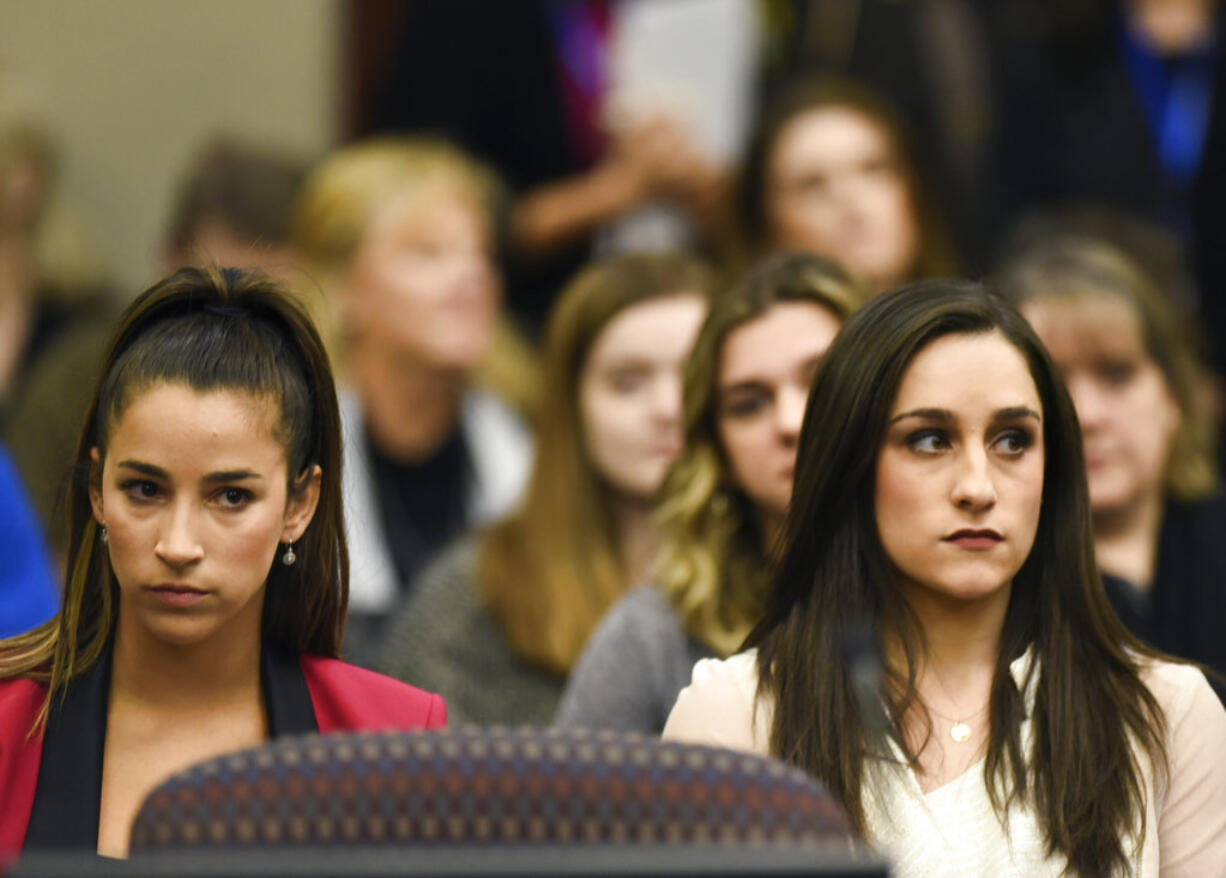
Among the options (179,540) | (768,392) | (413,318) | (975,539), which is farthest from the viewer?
(413,318)

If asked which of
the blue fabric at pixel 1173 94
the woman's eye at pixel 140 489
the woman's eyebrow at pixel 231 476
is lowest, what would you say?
the woman's eye at pixel 140 489

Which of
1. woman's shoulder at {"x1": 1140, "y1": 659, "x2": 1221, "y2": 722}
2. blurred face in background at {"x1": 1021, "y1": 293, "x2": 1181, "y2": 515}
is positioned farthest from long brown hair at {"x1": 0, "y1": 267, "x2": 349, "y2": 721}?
blurred face in background at {"x1": 1021, "y1": 293, "x2": 1181, "y2": 515}

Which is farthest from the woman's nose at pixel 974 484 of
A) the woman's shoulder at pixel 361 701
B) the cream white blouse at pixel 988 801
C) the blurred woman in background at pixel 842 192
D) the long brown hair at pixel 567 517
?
the blurred woman in background at pixel 842 192

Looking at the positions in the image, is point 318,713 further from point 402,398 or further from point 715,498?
point 402,398

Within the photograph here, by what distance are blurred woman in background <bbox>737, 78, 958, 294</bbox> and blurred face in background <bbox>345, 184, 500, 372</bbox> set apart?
0.70 meters

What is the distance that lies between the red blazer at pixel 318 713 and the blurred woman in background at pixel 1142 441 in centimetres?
153

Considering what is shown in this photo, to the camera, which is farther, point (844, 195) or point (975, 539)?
point (844, 195)

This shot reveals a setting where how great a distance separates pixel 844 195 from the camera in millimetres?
4660

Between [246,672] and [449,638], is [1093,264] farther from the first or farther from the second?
[246,672]

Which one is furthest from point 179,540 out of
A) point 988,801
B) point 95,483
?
point 988,801

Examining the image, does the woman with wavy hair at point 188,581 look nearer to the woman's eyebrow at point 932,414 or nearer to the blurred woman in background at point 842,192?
the woman's eyebrow at point 932,414

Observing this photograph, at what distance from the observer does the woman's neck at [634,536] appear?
12.8ft

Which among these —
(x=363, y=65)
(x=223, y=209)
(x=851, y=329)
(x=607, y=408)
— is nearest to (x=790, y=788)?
(x=851, y=329)

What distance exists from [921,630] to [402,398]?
2.70m
